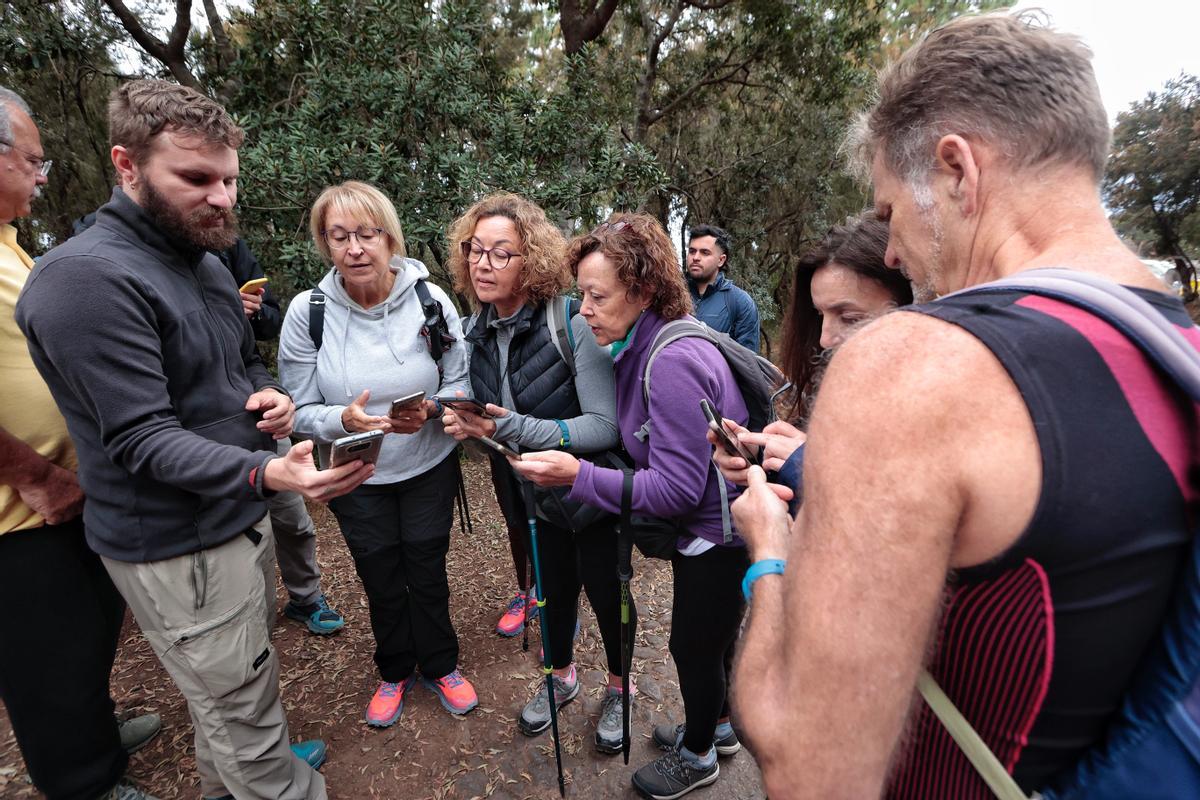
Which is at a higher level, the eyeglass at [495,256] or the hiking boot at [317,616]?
the eyeglass at [495,256]

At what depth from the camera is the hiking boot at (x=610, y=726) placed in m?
2.89

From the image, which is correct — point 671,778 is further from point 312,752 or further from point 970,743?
point 970,743

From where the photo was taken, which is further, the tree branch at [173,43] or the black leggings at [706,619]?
the tree branch at [173,43]

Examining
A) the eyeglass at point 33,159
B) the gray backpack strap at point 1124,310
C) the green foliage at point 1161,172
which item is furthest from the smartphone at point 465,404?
the green foliage at point 1161,172

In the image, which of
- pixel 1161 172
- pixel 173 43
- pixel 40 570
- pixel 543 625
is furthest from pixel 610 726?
pixel 1161 172

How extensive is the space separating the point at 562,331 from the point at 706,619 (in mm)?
1454

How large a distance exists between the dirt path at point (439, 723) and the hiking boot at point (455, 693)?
60 mm

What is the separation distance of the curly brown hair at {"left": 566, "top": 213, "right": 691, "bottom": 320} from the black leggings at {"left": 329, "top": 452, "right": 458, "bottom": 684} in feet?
4.83

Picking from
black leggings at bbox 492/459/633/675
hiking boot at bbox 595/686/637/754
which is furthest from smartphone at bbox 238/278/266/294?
hiking boot at bbox 595/686/637/754

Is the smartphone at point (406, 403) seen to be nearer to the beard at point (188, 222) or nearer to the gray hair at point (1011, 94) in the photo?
the beard at point (188, 222)

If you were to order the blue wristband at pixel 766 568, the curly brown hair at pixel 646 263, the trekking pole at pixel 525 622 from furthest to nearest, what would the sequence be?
the trekking pole at pixel 525 622, the curly brown hair at pixel 646 263, the blue wristband at pixel 766 568

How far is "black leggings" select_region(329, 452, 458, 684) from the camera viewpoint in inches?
115

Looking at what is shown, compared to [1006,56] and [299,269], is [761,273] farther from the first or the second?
[1006,56]

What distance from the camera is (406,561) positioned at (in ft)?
10.0
